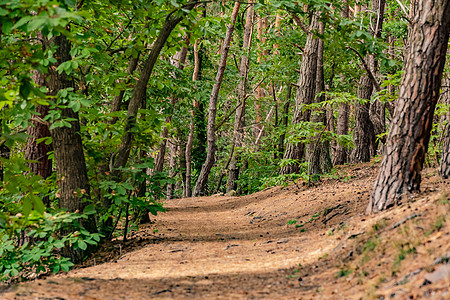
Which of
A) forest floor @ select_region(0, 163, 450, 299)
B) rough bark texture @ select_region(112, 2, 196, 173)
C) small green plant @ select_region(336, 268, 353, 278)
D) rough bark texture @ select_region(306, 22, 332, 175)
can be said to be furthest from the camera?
rough bark texture @ select_region(306, 22, 332, 175)

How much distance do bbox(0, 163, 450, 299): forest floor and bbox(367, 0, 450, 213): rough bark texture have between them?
0.36 m

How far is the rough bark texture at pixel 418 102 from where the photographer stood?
18.2ft

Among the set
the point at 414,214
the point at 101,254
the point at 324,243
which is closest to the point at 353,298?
the point at 414,214

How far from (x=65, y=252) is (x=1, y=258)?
975 mm

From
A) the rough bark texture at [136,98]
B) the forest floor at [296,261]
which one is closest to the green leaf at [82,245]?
the forest floor at [296,261]

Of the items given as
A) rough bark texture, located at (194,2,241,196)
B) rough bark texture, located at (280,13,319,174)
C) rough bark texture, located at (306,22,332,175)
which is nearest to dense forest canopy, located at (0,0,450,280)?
rough bark texture, located at (306,22,332,175)

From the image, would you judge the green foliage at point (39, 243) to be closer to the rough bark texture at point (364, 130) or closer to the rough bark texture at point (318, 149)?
the rough bark texture at point (318, 149)

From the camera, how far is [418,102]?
554 cm

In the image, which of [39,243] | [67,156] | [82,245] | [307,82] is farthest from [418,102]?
[307,82]

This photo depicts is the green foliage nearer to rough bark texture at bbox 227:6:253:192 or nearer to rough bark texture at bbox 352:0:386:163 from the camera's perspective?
rough bark texture at bbox 352:0:386:163

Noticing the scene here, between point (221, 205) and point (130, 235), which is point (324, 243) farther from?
point (221, 205)

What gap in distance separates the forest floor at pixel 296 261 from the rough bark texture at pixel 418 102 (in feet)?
1.17

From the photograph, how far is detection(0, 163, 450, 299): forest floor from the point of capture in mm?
3775

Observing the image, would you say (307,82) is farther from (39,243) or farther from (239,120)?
(39,243)
